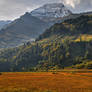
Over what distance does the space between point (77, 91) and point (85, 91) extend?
308 centimetres

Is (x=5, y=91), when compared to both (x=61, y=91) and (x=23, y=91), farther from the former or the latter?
(x=61, y=91)

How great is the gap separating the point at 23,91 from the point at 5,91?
6.08 metres

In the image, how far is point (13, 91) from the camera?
54.3 metres

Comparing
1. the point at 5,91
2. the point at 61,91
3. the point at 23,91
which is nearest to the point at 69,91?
the point at 61,91

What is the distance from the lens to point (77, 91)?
208 feet

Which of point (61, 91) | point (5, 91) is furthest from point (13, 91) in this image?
point (61, 91)

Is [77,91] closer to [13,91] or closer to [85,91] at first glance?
[85,91]

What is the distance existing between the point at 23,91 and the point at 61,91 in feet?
49.7

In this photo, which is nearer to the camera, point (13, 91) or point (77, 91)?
point (13, 91)

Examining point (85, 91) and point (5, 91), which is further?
point (85, 91)

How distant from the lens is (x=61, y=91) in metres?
61.7

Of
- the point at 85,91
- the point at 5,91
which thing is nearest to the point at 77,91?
the point at 85,91

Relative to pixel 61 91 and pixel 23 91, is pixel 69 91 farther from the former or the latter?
pixel 23 91

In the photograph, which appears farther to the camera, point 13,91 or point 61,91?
point 61,91
